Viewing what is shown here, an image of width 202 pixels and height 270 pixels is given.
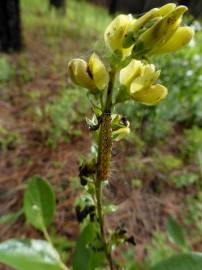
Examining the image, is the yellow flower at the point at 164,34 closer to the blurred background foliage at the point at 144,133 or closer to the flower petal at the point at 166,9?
the flower petal at the point at 166,9

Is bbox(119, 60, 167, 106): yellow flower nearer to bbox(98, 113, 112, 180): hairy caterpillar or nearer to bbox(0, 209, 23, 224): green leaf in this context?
bbox(98, 113, 112, 180): hairy caterpillar

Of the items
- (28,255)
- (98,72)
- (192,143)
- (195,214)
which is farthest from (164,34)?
(192,143)

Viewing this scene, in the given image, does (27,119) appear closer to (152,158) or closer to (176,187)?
(152,158)

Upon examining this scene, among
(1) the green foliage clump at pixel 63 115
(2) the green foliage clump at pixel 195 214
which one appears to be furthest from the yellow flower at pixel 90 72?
(1) the green foliage clump at pixel 63 115

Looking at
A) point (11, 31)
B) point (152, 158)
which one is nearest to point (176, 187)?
point (152, 158)

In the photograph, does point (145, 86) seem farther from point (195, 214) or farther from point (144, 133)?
point (144, 133)

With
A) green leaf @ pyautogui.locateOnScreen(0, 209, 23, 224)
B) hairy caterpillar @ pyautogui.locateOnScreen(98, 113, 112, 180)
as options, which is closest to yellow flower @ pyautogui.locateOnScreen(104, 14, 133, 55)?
hairy caterpillar @ pyautogui.locateOnScreen(98, 113, 112, 180)
